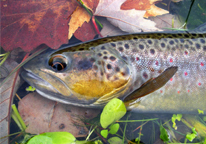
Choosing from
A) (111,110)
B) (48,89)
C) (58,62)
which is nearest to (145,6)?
(58,62)

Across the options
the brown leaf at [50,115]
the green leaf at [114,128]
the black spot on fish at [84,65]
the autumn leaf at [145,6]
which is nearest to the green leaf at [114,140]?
the green leaf at [114,128]

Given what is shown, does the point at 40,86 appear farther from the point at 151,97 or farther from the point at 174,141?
the point at 174,141

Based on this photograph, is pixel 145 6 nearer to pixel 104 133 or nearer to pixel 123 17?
pixel 123 17

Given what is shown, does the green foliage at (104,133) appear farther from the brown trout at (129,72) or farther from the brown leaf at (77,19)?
the brown leaf at (77,19)

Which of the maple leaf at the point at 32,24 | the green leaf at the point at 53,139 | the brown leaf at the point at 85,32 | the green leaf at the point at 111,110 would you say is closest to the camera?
the green leaf at the point at 53,139

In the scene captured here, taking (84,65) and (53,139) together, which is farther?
(84,65)

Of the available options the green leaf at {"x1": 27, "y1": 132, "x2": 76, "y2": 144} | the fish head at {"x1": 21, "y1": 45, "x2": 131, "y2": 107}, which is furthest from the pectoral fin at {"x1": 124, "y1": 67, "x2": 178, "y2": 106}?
the green leaf at {"x1": 27, "y1": 132, "x2": 76, "y2": 144}

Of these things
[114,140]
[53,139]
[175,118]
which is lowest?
[175,118]
